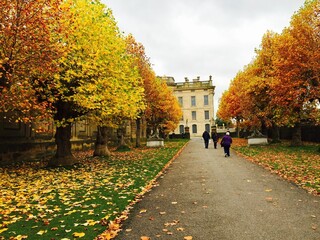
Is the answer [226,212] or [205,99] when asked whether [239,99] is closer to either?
[226,212]

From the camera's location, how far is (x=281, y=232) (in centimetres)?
488

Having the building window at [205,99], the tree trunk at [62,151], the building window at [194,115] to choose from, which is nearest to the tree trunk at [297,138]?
the tree trunk at [62,151]

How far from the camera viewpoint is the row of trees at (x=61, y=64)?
9.62 meters

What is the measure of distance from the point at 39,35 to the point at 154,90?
19.8 m

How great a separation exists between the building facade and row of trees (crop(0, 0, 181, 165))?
61.2 metres

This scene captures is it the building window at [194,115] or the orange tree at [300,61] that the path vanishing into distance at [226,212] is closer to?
the orange tree at [300,61]

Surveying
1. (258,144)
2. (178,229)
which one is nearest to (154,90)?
(258,144)

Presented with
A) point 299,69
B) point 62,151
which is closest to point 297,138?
point 299,69

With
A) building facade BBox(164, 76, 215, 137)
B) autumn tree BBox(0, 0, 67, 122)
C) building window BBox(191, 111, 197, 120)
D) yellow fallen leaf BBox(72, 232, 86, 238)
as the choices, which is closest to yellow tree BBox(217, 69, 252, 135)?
A: autumn tree BBox(0, 0, 67, 122)

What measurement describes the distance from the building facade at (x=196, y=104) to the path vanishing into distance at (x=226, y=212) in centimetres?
6781

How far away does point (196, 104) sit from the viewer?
78.0 meters

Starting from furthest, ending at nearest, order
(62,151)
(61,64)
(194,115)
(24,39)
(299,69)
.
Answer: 1. (194,115)
2. (299,69)
3. (62,151)
4. (61,64)
5. (24,39)

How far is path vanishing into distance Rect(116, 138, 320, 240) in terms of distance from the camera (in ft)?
16.1

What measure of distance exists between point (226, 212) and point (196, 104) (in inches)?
2861
